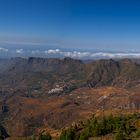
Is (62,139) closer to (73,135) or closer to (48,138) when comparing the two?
(73,135)

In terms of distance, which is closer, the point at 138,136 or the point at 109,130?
the point at 138,136

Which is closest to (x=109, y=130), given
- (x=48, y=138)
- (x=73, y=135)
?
(x=73, y=135)

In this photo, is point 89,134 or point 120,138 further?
point 89,134

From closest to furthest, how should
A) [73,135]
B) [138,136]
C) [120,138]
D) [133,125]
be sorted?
[120,138]
[138,136]
[73,135]
[133,125]

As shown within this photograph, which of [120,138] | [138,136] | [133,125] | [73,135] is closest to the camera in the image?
[120,138]

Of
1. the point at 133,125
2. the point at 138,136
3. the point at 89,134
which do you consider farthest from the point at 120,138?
the point at 133,125

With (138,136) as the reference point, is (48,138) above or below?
below

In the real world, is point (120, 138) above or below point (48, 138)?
above

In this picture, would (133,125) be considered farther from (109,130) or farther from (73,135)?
(73,135)
